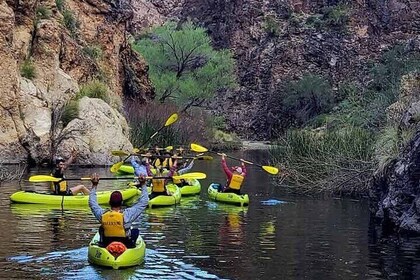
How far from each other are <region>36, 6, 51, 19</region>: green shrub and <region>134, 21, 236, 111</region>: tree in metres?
15.5

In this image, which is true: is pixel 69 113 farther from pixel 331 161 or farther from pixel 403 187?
pixel 403 187

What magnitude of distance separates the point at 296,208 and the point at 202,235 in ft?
16.1

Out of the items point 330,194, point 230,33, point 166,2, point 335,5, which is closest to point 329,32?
point 335,5

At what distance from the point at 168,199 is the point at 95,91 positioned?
54.6 ft

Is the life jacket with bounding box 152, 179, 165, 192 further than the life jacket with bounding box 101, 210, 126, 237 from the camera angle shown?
Yes

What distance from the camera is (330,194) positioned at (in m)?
21.1

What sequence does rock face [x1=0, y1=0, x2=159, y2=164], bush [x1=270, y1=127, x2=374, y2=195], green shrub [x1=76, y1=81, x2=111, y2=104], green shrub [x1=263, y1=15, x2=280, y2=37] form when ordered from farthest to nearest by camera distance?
green shrub [x1=263, y1=15, x2=280, y2=37] < green shrub [x1=76, y1=81, x2=111, y2=104] < rock face [x1=0, y1=0, x2=159, y2=164] < bush [x1=270, y1=127, x2=374, y2=195]

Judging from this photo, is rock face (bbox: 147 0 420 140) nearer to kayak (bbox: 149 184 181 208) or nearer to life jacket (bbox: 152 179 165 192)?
kayak (bbox: 149 184 181 208)

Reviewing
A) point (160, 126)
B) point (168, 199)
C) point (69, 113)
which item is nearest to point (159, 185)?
point (168, 199)

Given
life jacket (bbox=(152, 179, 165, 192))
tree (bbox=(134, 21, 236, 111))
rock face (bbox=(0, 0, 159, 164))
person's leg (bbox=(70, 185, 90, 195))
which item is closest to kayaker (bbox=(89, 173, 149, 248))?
life jacket (bbox=(152, 179, 165, 192))

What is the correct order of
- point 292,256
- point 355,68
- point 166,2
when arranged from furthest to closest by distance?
point 166,2, point 355,68, point 292,256

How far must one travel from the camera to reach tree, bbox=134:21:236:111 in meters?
50.1

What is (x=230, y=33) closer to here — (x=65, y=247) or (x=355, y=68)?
(x=355, y=68)

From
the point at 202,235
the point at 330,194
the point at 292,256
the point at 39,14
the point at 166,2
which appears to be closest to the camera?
the point at 292,256
